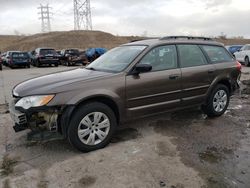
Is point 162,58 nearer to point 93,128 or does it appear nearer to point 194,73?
point 194,73

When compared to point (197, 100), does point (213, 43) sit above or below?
above

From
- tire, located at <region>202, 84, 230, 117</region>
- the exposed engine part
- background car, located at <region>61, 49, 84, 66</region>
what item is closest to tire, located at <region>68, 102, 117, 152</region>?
the exposed engine part

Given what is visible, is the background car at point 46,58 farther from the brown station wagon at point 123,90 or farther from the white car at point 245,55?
the brown station wagon at point 123,90

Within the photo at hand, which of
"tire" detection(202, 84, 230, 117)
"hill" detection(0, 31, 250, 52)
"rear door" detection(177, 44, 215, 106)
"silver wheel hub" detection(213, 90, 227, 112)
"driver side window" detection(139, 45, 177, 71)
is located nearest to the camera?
"driver side window" detection(139, 45, 177, 71)

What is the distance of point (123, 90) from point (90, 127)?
0.77m

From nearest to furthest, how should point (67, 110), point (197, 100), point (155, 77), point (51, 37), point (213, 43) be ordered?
point (67, 110), point (155, 77), point (197, 100), point (213, 43), point (51, 37)

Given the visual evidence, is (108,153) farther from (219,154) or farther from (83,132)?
(219,154)

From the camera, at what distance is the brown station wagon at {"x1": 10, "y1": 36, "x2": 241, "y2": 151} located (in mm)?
4102

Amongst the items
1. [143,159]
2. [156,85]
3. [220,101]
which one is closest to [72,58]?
[220,101]

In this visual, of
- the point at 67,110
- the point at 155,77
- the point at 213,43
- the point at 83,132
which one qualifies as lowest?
the point at 83,132

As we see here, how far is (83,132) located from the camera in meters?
4.22

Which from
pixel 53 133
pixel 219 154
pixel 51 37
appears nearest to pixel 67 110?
pixel 53 133

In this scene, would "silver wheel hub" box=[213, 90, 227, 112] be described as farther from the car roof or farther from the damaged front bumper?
the damaged front bumper

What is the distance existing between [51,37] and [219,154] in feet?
190
